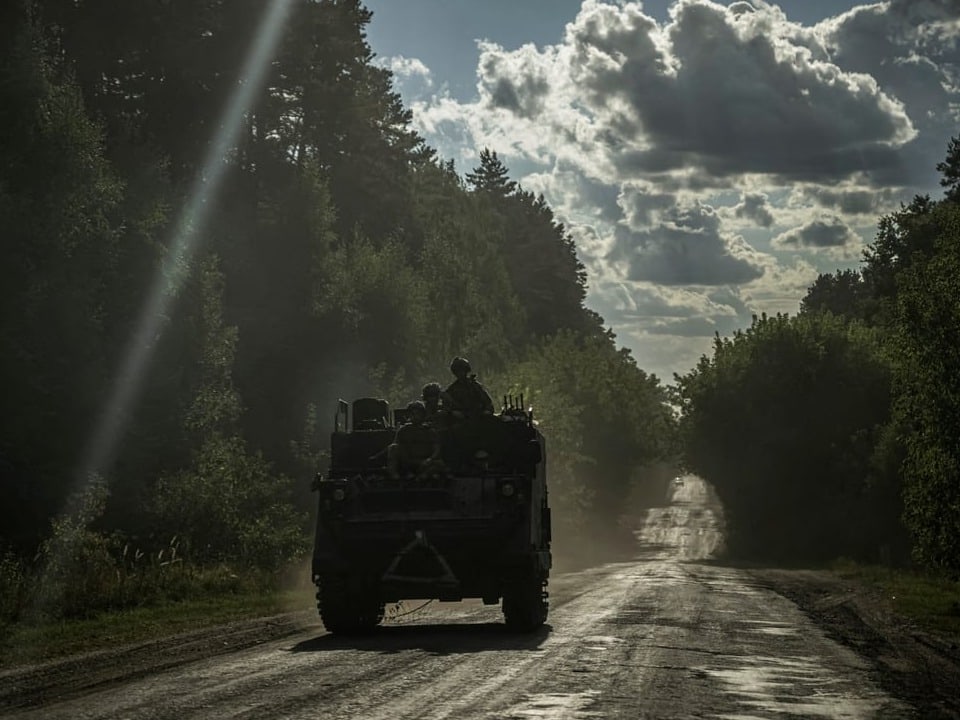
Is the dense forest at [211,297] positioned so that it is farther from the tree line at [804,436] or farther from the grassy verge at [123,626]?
the tree line at [804,436]

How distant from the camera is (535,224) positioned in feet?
381

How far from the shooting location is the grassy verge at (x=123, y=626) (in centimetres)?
1611

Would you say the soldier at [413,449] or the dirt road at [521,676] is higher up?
the soldier at [413,449]

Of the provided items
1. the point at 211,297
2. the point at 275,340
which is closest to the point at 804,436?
the point at 275,340

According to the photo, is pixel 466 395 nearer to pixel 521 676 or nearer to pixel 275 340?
pixel 521 676

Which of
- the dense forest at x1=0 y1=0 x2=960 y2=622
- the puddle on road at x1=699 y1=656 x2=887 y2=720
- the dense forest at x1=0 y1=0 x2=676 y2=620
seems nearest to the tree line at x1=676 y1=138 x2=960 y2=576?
the dense forest at x1=0 y1=0 x2=960 y2=622

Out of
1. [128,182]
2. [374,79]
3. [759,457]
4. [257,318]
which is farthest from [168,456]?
[374,79]

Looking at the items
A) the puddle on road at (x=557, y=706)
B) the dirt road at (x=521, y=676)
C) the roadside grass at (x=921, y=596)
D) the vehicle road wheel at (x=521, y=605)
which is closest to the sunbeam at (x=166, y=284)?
the dirt road at (x=521, y=676)

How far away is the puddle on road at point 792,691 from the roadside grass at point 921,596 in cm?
599

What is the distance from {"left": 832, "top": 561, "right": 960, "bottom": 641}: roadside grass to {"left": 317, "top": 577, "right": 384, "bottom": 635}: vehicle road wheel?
7580 mm

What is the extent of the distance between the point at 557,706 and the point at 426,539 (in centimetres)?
656

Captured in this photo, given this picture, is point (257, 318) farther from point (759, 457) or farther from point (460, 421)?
point (460, 421)

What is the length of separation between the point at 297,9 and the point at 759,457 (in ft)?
92.6

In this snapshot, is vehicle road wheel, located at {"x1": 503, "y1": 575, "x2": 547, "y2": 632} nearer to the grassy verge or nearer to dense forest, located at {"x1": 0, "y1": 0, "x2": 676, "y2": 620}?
the grassy verge
